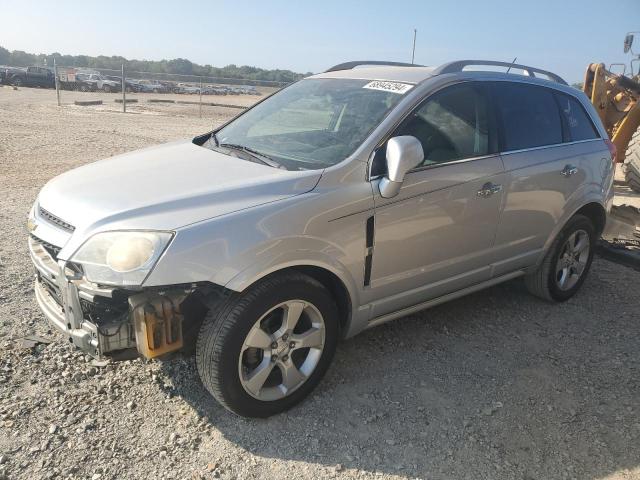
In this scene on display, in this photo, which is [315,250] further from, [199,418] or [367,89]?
[367,89]

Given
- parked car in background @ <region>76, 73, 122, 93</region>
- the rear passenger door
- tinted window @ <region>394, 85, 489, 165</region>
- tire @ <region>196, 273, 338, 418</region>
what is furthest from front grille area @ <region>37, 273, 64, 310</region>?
parked car in background @ <region>76, 73, 122, 93</region>

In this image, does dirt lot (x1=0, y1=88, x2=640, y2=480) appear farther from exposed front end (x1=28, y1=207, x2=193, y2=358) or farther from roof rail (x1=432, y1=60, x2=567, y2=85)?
roof rail (x1=432, y1=60, x2=567, y2=85)

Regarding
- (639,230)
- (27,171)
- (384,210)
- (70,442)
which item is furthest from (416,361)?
(27,171)

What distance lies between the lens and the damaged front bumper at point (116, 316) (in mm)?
2527

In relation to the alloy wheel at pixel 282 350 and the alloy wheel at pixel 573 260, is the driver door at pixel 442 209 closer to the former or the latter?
the alloy wheel at pixel 282 350

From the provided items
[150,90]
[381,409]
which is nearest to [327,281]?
[381,409]

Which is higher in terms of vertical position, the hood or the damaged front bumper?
the hood

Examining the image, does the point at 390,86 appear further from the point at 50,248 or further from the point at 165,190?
the point at 50,248

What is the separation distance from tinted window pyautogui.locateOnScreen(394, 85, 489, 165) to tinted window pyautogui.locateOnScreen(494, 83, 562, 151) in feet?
0.74

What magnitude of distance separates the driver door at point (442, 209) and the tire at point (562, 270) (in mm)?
895

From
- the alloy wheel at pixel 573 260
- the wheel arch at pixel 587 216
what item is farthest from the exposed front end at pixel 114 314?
the alloy wheel at pixel 573 260

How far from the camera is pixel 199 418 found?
2.96 metres

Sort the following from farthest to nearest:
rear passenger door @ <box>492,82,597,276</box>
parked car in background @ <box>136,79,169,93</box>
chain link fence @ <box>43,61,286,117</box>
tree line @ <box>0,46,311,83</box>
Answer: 1. tree line @ <box>0,46,311,83</box>
2. parked car in background @ <box>136,79,169,93</box>
3. chain link fence @ <box>43,61,286,117</box>
4. rear passenger door @ <box>492,82,597,276</box>

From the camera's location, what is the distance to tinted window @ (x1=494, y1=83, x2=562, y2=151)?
3.91 metres
